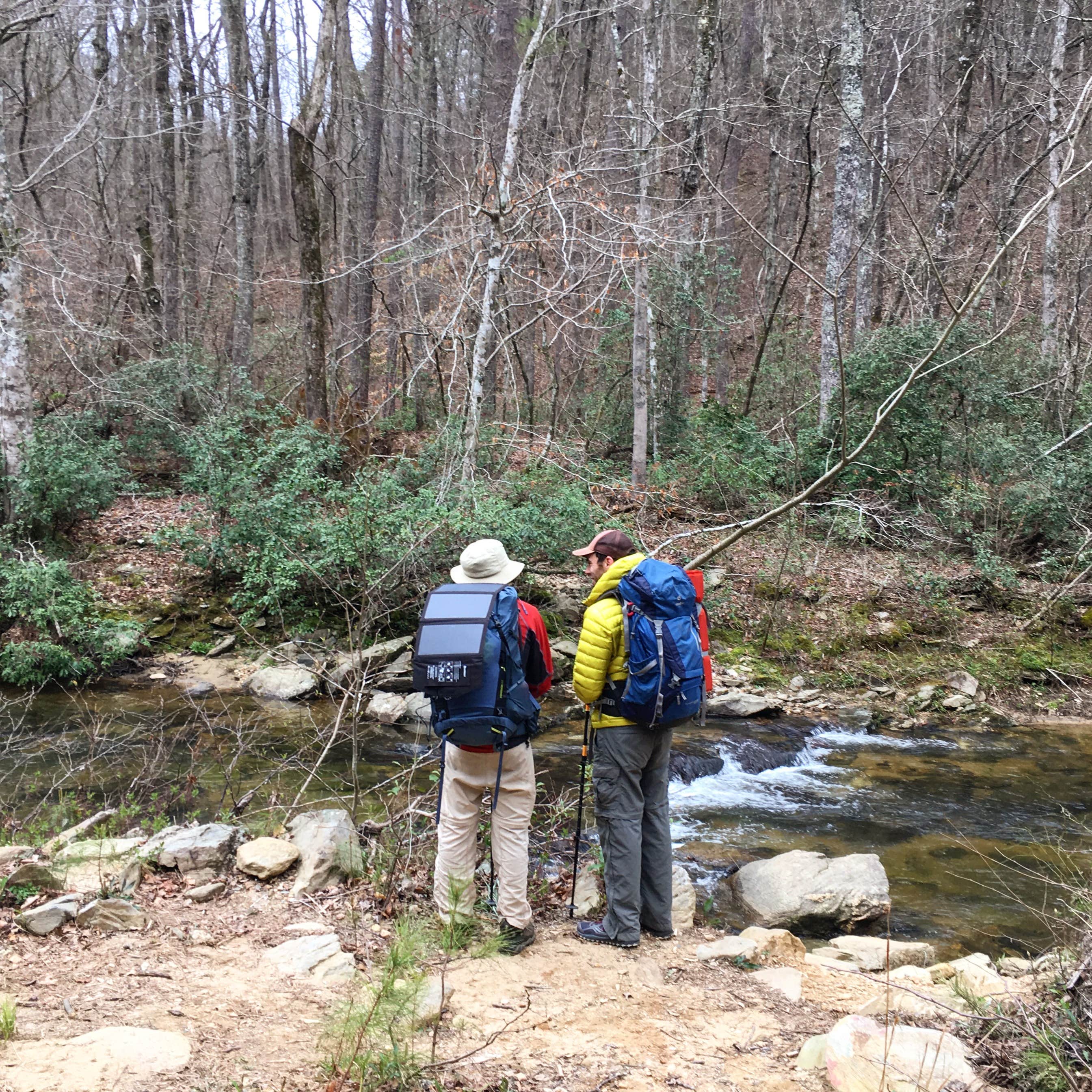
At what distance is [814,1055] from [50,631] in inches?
366

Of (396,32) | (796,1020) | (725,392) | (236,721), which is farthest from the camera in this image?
(396,32)

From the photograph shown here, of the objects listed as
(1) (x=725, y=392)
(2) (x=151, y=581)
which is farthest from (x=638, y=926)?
(1) (x=725, y=392)

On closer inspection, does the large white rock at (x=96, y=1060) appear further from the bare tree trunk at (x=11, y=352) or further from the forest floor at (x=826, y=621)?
the bare tree trunk at (x=11, y=352)

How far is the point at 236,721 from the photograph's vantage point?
27.6 feet

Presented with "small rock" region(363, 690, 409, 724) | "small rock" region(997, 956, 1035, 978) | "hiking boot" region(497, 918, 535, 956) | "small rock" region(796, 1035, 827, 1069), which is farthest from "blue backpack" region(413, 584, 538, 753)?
"small rock" region(363, 690, 409, 724)

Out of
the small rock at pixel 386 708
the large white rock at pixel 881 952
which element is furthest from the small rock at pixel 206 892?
the small rock at pixel 386 708

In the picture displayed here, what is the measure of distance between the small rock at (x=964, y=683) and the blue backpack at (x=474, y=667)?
26.7 ft

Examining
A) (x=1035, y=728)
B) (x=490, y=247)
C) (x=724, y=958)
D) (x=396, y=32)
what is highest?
(x=396, y=32)

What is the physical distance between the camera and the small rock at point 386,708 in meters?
9.19

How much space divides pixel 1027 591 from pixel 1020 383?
4.57 m

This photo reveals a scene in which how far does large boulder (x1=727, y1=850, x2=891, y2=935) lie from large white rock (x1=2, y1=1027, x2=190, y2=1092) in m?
3.73

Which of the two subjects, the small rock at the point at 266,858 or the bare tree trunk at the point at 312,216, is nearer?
the small rock at the point at 266,858

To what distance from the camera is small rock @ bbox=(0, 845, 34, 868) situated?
14.6 feet

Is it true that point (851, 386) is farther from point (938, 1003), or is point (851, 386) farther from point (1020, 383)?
point (938, 1003)
